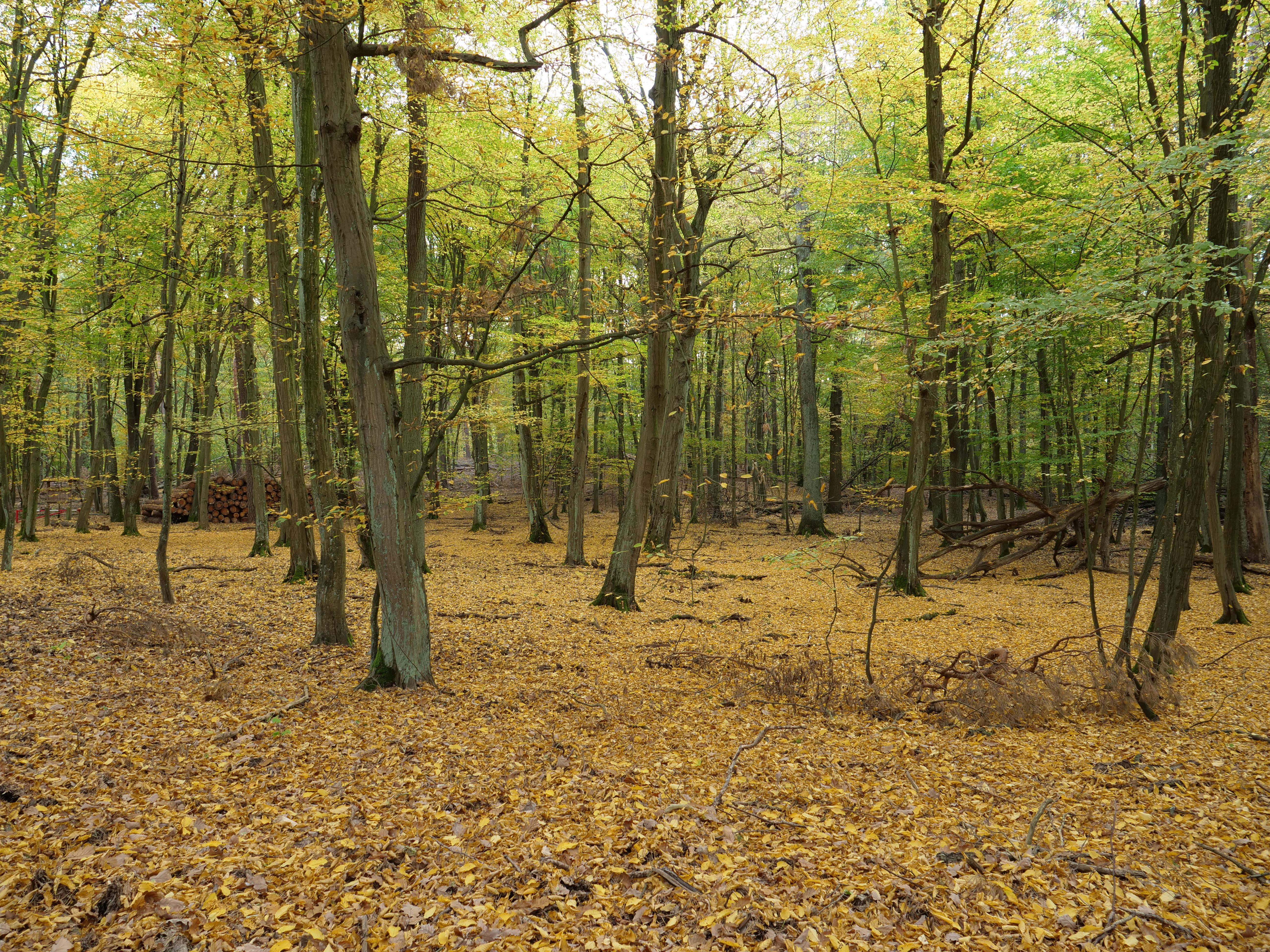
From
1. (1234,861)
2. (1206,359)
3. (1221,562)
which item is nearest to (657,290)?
(1206,359)

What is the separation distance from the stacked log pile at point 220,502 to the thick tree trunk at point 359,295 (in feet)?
54.3

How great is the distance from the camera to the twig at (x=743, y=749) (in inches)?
136

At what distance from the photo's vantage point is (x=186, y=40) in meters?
5.19

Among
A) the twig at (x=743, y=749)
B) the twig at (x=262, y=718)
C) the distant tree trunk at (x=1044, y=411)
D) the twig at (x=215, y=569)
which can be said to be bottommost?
the twig at (x=743, y=749)

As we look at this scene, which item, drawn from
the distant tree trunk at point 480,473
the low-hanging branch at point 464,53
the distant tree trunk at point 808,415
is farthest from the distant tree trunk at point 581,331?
the distant tree trunk at point 808,415

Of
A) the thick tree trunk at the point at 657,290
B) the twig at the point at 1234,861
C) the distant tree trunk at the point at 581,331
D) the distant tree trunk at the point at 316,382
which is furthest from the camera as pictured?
the distant tree trunk at the point at 581,331

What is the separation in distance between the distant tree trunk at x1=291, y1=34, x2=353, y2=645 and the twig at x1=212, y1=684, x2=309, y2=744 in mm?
1234

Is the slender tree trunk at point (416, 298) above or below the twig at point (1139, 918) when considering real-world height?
above

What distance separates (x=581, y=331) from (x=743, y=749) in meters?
6.86

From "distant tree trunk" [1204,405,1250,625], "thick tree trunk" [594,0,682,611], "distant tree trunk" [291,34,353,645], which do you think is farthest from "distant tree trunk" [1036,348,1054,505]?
"distant tree trunk" [291,34,353,645]

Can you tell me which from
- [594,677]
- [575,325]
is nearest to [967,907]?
[594,677]

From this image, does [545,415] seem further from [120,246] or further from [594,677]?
Answer: [594,677]

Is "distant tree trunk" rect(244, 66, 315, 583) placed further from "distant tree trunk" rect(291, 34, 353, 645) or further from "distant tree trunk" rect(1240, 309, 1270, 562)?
"distant tree trunk" rect(1240, 309, 1270, 562)

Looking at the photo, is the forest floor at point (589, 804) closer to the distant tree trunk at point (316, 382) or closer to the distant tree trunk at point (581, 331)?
the distant tree trunk at point (316, 382)
